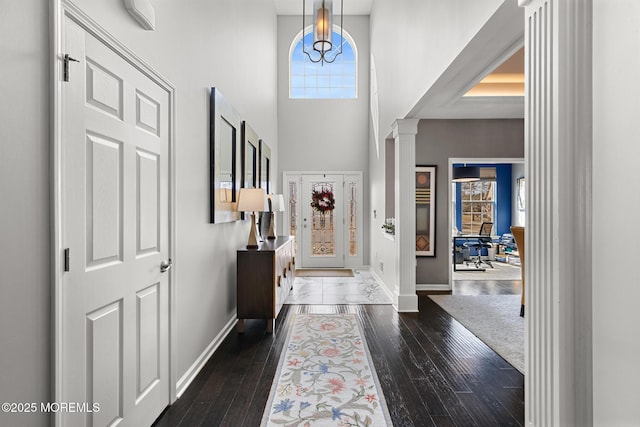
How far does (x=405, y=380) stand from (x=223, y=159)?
2.34 metres

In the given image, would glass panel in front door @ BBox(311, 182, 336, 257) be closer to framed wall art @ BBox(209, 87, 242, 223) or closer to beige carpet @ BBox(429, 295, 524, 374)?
beige carpet @ BBox(429, 295, 524, 374)

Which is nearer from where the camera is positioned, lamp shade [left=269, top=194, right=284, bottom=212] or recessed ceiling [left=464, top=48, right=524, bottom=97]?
recessed ceiling [left=464, top=48, right=524, bottom=97]

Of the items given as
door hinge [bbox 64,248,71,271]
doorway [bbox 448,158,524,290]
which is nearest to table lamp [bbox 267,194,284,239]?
door hinge [bbox 64,248,71,271]

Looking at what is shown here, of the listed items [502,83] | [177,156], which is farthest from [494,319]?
[177,156]

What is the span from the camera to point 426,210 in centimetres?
572

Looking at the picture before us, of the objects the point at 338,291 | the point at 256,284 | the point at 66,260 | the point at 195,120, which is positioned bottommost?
the point at 338,291

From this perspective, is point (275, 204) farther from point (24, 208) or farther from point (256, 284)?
point (24, 208)

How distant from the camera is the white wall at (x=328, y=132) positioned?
775 centimetres

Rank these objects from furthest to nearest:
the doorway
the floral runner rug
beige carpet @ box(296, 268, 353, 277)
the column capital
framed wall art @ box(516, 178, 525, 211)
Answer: the doorway
framed wall art @ box(516, 178, 525, 211)
beige carpet @ box(296, 268, 353, 277)
the column capital
the floral runner rug

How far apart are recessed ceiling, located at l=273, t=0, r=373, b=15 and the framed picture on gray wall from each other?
4.00 m

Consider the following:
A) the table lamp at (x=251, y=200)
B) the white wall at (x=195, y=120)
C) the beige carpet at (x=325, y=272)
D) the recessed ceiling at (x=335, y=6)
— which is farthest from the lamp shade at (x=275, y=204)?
the recessed ceiling at (x=335, y=6)

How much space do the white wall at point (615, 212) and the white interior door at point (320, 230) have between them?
6.41m

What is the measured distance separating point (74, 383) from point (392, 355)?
7.49 feet

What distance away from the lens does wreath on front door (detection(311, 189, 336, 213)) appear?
775 cm
